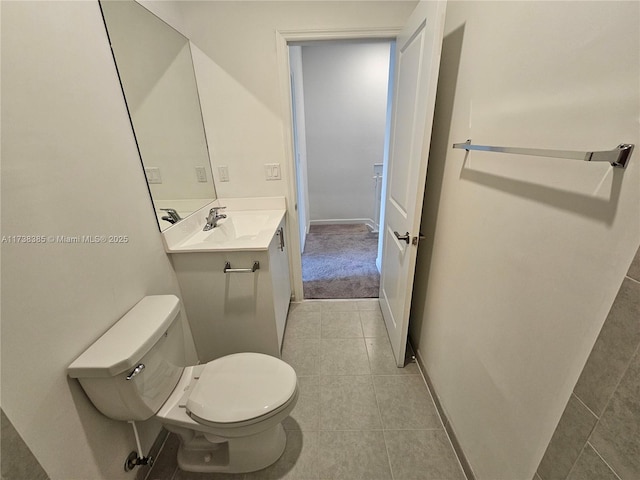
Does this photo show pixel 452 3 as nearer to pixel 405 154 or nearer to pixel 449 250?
pixel 405 154

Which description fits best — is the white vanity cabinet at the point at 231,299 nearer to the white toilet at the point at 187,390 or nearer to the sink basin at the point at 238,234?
the sink basin at the point at 238,234

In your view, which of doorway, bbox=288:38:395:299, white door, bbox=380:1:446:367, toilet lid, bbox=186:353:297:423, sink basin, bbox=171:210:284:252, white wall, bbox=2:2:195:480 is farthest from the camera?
doorway, bbox=288:38:395:299

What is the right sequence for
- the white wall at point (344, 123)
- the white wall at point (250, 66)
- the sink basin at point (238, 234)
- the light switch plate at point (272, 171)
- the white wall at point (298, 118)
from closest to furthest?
the sink basin at point (238, 234)
the white wall at point (250, 66)
the light switch plate at point (272, 171)
the white wall at point (298, 118)
the white wall at point (344, 123)

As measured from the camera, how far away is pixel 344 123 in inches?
145

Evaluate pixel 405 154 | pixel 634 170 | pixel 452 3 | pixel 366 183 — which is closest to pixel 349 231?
pixel 366 183

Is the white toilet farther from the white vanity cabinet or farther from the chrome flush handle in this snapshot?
the white vanity cabinet

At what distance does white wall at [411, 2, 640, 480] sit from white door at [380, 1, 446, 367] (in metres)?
0.14

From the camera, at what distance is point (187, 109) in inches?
66.0

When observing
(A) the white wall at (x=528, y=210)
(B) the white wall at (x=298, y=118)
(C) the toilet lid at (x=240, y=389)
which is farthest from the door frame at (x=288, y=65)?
(C) the toilet lid at (x=240, y=389)

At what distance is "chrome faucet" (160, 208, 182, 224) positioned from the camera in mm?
1403

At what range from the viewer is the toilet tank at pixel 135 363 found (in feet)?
2.67

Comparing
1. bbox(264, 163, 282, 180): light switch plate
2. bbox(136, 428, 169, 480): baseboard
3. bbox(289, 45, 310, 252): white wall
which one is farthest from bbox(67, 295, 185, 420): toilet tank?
bbox(289, 45, 310, 252): white wall

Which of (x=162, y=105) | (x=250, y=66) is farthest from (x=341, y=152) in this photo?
(x=162, y=105)

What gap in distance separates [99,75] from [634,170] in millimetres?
1584
